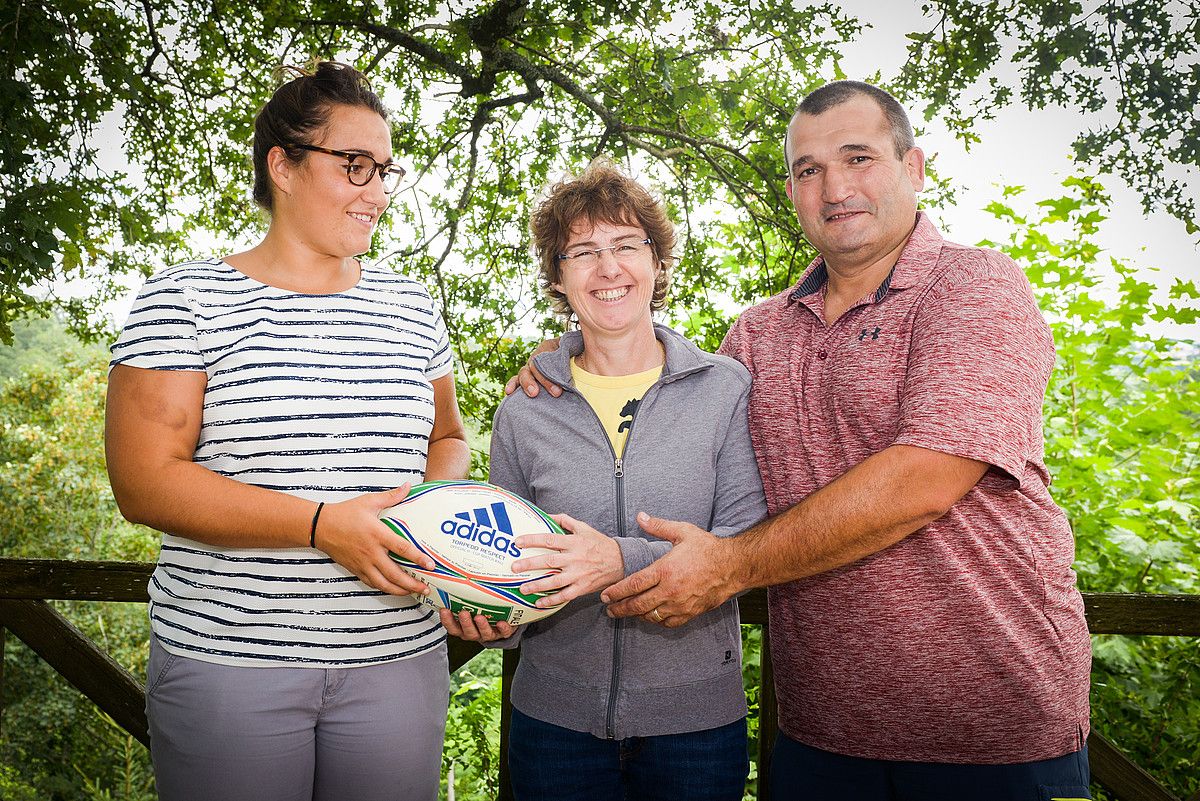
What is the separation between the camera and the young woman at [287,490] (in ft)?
4.67

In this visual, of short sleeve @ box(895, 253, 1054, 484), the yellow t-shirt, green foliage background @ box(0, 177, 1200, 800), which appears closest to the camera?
short sleeve @ box(895, 253, 1054, 484)

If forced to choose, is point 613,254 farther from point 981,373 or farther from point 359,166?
point 981,373

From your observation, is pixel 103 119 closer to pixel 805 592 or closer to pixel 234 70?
pixel 234 70

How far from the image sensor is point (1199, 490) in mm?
3143

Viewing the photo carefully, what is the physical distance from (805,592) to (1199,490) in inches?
95.5

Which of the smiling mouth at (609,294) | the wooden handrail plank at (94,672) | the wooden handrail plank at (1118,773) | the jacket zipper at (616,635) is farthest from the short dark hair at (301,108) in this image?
the wooden handrail plank at (1118,773)

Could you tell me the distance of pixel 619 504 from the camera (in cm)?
168

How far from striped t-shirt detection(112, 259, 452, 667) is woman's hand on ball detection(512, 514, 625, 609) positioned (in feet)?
0.95

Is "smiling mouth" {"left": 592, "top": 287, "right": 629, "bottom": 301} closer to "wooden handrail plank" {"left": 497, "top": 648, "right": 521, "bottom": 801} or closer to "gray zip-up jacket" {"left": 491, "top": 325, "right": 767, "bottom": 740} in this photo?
"gray zip-up jacket" {"left": 491, "top": 325, "right": 767, "bottom": 740}

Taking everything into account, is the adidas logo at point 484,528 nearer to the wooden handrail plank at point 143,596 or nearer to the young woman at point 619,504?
the young woman at point 619,504

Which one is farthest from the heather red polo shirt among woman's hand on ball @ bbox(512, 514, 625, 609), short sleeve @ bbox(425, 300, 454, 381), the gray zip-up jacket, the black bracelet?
the black bracelet

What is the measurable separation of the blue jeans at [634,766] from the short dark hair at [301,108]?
52.0 inches

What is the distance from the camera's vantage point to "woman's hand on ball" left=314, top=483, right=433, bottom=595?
1421mm

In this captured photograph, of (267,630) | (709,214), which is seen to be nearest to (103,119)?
(709,214)
